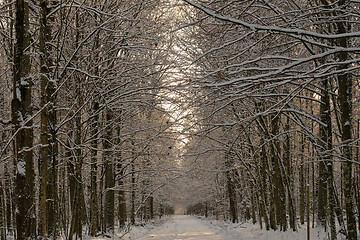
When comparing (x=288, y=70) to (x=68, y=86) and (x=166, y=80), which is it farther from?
(x=166, y=80)

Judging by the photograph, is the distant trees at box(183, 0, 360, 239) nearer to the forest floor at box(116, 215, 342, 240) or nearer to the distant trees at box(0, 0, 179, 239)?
the forest floor at box(116, 215, 342, 240)

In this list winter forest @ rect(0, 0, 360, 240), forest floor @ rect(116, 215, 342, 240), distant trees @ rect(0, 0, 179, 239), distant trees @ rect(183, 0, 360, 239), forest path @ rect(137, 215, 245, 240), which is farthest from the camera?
forest path @ rect(137, 215, 245, 240)

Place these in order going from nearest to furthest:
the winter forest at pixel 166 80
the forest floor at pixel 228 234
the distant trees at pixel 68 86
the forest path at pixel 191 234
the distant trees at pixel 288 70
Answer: the distant trees at pixel 288 70 → the winter forest at pixel 166 80 → the distant trees at pixel 68 86 → the forest floor at pixel 228 234 → the forest path at pixel 191 234

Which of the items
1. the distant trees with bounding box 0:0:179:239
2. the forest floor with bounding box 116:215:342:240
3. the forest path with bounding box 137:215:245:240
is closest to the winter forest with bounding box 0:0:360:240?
the distant trees with bounding box 0:0:179:239

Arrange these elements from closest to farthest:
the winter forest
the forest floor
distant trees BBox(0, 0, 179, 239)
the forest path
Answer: the winter forest < distant trees BBox(0, 0, 179, 239) < the forest floor < the forest path

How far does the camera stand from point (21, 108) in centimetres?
477

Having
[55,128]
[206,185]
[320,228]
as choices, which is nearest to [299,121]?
[55,128]

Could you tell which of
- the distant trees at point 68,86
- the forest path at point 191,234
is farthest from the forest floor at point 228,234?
the distant trees at point 68,86

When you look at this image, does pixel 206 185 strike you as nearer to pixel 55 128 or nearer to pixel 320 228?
pixel 320 228

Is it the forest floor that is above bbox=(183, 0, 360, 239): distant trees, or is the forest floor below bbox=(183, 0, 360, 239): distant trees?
below

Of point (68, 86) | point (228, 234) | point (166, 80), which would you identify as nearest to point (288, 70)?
point (68, 86)

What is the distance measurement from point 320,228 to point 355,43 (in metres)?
8.86

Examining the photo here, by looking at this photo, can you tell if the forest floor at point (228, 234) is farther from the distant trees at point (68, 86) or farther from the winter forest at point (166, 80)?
the distant trees at point (68, 86)

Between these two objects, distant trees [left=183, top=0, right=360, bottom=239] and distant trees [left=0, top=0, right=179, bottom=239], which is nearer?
distant trees [left=183, top=0, right=360, bottom=239]
